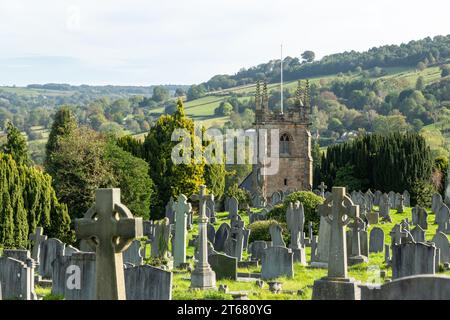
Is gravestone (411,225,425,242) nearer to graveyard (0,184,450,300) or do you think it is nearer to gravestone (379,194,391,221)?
graveyard (0,184,450,300)

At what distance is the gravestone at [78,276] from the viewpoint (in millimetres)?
16516

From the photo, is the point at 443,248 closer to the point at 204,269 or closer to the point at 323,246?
the point at 323,246

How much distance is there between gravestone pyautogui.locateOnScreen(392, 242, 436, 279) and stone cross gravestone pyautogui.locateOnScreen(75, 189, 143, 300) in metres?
9.51

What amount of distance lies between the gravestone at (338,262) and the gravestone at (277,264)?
611 centimetres

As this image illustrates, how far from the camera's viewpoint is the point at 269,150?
6550 cm

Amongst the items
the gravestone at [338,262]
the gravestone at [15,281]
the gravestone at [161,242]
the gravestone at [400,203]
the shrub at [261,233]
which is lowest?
the gravestone at [400,203]

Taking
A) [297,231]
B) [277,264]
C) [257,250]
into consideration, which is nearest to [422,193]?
[297,231]

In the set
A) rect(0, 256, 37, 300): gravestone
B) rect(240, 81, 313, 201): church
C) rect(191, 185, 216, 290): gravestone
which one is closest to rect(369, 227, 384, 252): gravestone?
rect(191, 185, 216, 290): gravestone

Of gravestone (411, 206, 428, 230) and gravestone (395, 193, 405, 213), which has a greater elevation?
gravestone (411, 206, 428, 230)

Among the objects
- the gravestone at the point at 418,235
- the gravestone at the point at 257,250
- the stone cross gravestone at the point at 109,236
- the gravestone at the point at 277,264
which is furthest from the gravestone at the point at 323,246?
the stone cross gravestone at the point at 109,236

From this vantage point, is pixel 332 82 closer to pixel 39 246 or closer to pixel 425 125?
pixel 425 125

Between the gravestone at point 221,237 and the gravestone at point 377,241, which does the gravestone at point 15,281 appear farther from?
the gravestone at point 377,241

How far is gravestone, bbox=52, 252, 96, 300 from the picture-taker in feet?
54.2
